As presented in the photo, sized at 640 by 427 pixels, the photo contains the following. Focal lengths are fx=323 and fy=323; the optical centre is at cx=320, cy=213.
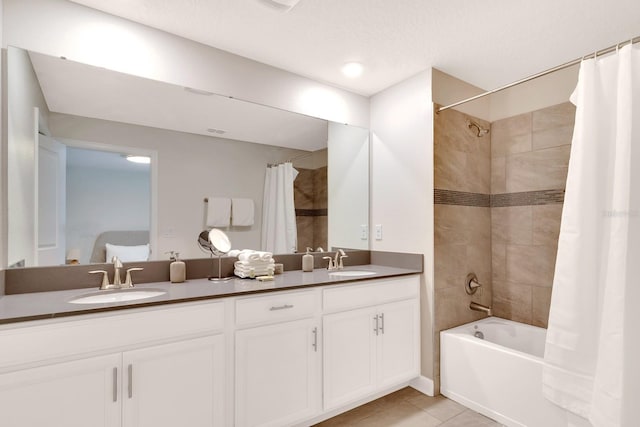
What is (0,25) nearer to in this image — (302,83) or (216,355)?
(302,83)

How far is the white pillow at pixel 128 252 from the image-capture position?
6.02 feet

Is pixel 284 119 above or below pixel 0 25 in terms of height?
below

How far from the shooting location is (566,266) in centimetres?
159

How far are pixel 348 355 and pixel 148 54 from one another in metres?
2.17

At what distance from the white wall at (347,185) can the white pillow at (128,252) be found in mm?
1365

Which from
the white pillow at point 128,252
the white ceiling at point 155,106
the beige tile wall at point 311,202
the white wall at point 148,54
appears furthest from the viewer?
the beige tile wall at point 311,202

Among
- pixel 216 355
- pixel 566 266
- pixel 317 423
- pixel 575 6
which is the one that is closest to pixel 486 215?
pixel 566 266

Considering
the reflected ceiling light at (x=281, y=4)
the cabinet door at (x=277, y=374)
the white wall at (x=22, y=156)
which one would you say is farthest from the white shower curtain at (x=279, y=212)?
the white wall at (x=22, y=156)

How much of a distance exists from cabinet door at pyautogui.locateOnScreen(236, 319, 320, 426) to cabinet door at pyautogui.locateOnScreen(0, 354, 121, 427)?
0.54m

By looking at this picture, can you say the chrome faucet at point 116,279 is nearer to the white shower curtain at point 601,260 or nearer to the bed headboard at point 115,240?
the bed headboard at point 115,240

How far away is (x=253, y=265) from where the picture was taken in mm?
2053

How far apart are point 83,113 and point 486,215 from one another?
116 inches

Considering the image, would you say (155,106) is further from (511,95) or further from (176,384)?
(511,95)

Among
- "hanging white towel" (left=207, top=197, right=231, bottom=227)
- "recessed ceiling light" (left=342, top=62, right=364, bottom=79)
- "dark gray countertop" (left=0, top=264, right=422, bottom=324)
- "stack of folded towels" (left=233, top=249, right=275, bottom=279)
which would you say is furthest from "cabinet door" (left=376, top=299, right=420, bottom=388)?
"recessed ceiling light" (left=342, top=62, right=364, bottom=79)
